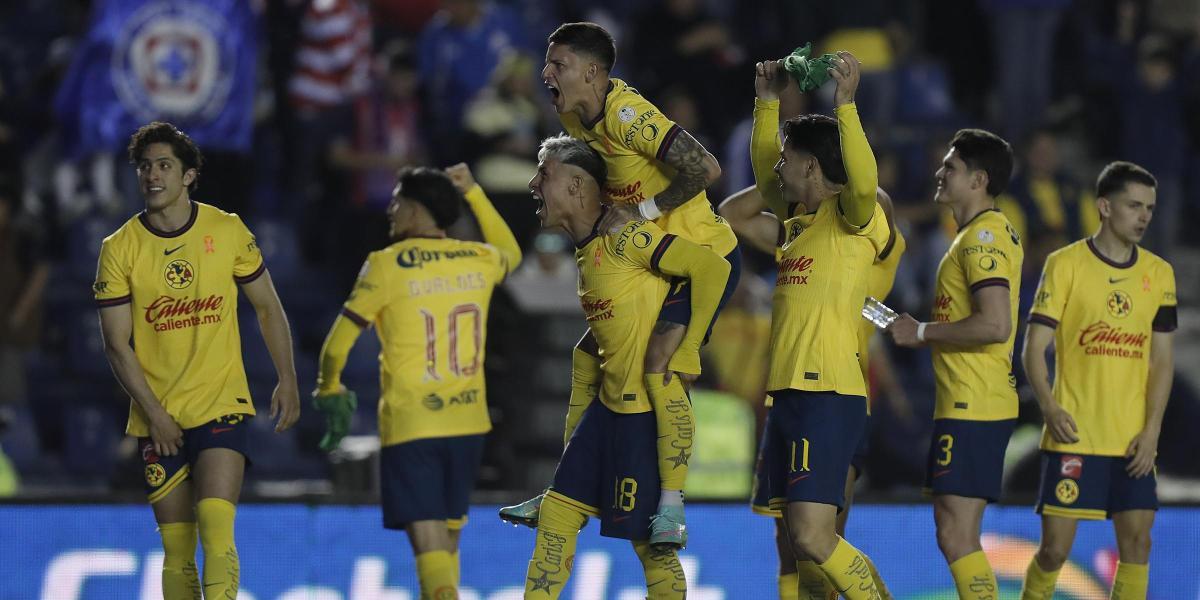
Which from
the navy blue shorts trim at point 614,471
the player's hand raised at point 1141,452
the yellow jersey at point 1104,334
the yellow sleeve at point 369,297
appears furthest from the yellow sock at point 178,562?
the player's hand raised at point 1141,452

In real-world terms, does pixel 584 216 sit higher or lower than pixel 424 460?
higher

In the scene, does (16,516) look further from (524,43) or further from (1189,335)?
(1189,335)

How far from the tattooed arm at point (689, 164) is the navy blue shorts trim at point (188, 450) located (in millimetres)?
2131

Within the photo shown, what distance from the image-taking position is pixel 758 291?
12414 mm

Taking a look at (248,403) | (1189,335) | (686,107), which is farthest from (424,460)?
(1189,335)

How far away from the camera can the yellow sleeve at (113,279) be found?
770 centimetres

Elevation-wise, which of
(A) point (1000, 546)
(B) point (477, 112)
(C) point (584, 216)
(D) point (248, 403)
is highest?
(B) point (477, 112)

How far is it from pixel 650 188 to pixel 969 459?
5.96 feet

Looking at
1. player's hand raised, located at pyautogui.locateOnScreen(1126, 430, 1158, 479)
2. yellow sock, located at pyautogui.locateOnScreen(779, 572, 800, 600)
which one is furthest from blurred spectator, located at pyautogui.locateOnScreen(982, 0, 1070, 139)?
yellow sock, located at pyautogui.locateOnScreen(779, 572, 800, 600)

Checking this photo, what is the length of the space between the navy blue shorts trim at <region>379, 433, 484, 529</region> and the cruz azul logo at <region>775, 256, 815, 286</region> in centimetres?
168

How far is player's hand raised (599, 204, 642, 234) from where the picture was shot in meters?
7.49

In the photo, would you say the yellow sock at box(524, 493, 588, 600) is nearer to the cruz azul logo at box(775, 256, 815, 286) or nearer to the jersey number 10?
the jersey number 10

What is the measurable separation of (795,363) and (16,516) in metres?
4.44

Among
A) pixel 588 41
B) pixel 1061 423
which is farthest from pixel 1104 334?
pixel 588 41
